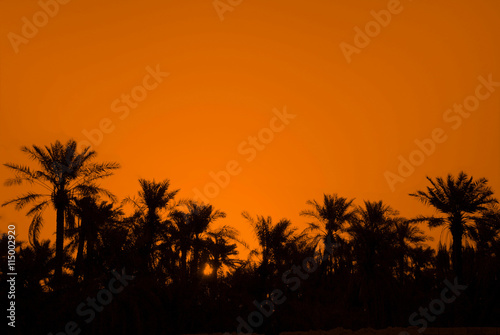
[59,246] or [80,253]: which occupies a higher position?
[59,246]

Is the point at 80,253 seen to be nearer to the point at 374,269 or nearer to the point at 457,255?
the point at 374,269

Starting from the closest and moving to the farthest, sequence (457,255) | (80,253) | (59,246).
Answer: (59,246) < (80,253) < (457,255)

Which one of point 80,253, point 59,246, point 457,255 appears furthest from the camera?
point 457,255

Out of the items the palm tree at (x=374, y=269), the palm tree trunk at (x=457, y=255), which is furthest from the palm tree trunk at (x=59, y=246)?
the palm tree trunk at (x=457, y=255)

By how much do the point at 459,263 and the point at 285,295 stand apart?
36.8ft

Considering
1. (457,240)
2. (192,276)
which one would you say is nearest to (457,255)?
(457,240)

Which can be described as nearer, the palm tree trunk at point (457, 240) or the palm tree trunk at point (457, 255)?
the palm tree trunk at point (457, 255)

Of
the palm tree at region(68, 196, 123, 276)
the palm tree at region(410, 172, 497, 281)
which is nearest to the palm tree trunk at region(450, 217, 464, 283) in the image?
the palm tree at region(410, 172, 497, 281)

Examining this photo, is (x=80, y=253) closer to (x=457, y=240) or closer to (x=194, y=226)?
(x=194, y=226)

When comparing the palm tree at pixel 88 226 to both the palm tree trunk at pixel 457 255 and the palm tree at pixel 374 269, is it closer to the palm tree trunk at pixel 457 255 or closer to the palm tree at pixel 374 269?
the palm tree at pixel 374 269

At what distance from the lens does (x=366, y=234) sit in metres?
33.9

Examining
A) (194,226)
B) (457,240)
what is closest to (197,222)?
(194,226)

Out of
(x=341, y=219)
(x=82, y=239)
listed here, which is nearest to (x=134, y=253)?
(x=82, y=239)

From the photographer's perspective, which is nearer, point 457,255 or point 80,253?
point 80,253
